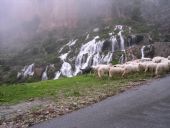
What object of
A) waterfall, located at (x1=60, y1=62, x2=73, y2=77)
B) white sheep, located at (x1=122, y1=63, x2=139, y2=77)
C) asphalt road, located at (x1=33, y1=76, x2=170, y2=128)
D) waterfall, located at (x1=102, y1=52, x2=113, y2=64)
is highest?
waterfall, located at (x1=102, y1=52, x2=113, y2=64)

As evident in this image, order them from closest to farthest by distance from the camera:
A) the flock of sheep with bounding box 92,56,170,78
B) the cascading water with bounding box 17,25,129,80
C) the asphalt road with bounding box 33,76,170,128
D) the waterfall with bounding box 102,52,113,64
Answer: the asphalt road with bounding box 33,76,170,128 < the flock of sheep with bounding box 92,56,170,78 < the waterfall with bounding box 102,52,113,64 < the cascading water with bounding box 17,25,129,80

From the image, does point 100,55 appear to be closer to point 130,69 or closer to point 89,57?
point 89,57

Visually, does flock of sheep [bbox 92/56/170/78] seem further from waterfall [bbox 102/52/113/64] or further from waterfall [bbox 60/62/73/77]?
waterfall [bbox 60/62/73/77]

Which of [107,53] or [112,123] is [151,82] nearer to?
[112,123]

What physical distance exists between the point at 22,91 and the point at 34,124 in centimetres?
1436

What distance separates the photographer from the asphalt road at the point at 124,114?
19352 millimetres

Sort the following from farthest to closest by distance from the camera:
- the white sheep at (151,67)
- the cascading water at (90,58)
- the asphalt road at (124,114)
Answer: the cascading water at (90,58)
the white sheep at (151,67)
the asphalt road at (124,114)

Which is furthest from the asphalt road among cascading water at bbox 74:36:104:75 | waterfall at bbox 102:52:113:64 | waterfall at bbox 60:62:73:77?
waterfall at bbox 60:62:73:77

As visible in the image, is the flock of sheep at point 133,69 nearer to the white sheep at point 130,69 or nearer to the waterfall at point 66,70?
the white sheep at point 130,69

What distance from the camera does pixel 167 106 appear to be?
74.5 ft

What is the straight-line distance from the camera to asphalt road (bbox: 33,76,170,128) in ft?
63.5

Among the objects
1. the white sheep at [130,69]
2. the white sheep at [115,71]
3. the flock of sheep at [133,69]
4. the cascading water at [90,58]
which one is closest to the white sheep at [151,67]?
the flock of sheep at [133,69]

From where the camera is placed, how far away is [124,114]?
70.3 feet

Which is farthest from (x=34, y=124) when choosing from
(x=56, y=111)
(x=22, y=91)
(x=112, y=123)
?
(x=22, y=91)
